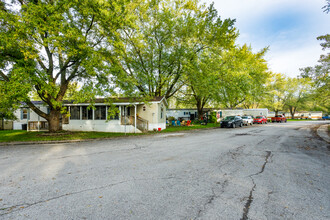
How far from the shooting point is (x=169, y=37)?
18781 mm

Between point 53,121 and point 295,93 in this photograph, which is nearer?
point 53,121

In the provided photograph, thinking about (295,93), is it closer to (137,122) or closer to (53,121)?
(137,122)

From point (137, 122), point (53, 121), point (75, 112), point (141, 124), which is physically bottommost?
point (141, 124)

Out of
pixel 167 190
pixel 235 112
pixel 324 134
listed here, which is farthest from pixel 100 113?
pixel 235 112

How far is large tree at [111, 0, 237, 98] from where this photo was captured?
720 inches

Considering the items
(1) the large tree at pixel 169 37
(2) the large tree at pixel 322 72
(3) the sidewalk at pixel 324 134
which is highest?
(1) the large tree at pixel 169 37

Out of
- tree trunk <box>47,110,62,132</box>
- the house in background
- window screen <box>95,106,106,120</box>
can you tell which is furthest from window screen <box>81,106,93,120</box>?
tree trunk <box>47,110,62,132</box>

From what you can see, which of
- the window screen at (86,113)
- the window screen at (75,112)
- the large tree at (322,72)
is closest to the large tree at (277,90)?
the large tree at (322,72)

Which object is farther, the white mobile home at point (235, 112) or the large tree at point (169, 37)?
the white mobile home at point (235, 112)

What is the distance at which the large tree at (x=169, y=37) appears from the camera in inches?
720

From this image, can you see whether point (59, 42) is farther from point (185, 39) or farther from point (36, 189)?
point (185, 39)

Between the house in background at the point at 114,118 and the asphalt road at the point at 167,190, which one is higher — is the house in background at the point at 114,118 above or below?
above

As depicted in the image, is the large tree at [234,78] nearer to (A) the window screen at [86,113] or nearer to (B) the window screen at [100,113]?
(B) the window screen at [100,113]

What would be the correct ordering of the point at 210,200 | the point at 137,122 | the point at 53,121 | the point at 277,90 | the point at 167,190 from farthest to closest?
the point at 277,90, the point at 137,122, the point at 53,121, the point at 167,190, the point at 210,200
